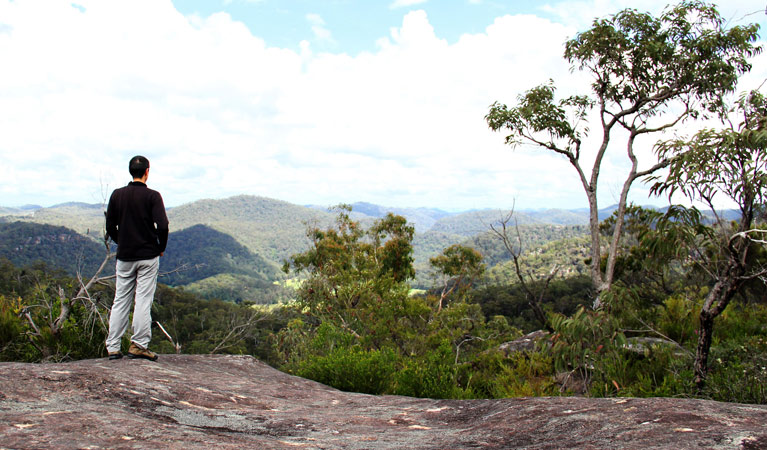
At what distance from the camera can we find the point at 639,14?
1177cm

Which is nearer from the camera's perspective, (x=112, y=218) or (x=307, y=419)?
(x=307, y=419)

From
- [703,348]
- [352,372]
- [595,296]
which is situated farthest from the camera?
[595,296]

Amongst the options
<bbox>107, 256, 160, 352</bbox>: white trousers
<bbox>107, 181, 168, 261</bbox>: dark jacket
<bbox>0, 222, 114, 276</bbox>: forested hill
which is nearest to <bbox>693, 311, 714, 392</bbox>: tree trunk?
<bbox>107, 181, 168, 261</bbox>: dark jacket

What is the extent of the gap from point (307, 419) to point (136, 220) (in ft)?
9.74

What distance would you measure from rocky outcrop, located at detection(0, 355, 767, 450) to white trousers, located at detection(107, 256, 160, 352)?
3.30 feet

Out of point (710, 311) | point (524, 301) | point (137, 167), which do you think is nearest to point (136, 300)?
point (137, 167)

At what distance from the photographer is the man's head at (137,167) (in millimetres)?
4695

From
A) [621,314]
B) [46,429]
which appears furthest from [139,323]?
[621,314]

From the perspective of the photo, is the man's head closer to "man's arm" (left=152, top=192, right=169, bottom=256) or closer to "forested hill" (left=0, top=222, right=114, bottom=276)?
"man's arm" (left=152, top=192, right=169, bottom=256)

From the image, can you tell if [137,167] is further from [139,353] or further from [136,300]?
[139,353]

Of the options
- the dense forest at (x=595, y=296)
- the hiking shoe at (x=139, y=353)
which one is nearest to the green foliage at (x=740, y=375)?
the dense forest at (x=595, y=296)

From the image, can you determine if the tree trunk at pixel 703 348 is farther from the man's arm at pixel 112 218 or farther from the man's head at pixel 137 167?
the man's arm at pixel 112 218

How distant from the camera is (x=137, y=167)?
4699 millimetres

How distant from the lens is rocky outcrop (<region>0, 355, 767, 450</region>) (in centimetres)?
202
